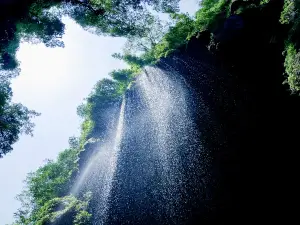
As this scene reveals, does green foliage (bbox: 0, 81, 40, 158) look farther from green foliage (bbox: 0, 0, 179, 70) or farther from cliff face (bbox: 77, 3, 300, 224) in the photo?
cliff face (bbox: 77, 3, 300, 224)

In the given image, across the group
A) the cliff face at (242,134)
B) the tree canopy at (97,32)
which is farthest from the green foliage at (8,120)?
the cliff face at (242,134)

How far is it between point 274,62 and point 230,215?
8208 mm

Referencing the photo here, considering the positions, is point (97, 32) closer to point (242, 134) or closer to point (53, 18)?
point (53, 18)

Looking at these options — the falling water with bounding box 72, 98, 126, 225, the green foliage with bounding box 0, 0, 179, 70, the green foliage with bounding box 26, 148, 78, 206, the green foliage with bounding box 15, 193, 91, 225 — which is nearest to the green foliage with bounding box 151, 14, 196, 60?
the green foliage with bounding box 0, 0, 179, 70

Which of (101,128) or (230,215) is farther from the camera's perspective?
(101,128)

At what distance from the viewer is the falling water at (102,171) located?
17688mm

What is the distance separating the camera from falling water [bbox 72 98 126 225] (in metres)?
17.7

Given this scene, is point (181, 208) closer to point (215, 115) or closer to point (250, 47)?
point (215, 115)

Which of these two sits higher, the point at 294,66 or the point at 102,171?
the point at 294,66

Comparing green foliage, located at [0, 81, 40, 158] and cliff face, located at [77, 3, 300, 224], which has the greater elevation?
green foliage, located at [0, 81, 40, 158]

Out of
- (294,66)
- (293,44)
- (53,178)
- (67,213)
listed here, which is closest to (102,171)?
(67,213)

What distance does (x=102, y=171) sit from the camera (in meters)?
20.5

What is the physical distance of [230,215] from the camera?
1085cm

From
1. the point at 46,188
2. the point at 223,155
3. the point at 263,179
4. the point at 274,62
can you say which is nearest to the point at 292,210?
the point at 263,179
